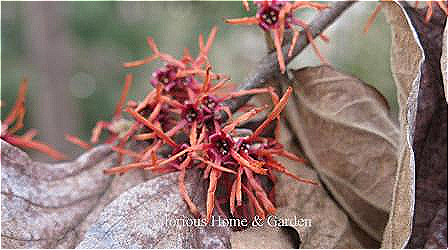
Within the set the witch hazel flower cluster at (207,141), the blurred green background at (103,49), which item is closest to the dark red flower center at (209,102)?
the witch hazel flower cluster at (207,141)

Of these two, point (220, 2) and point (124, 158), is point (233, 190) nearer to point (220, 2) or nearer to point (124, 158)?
point (124, 158)

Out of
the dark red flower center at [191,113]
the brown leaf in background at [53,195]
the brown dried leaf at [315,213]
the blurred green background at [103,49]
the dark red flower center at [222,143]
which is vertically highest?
the dark red flower center at [191,113]

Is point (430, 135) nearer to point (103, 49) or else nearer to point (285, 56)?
point (285, 56)

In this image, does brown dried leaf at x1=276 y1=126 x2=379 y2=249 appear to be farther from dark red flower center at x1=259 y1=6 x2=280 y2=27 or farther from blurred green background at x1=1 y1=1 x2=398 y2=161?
blurred green background at x1=1 y1=1 x2=398 y2=161

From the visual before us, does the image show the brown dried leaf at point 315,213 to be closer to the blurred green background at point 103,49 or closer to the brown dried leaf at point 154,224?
the brown dried leaf at point 154,224

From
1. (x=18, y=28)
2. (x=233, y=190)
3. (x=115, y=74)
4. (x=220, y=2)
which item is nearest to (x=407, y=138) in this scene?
(x=233, y=190)

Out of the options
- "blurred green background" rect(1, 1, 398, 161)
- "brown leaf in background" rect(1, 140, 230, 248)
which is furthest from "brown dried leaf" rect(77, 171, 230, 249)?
"blurred green background" rect(1, 1, 398, 161)
